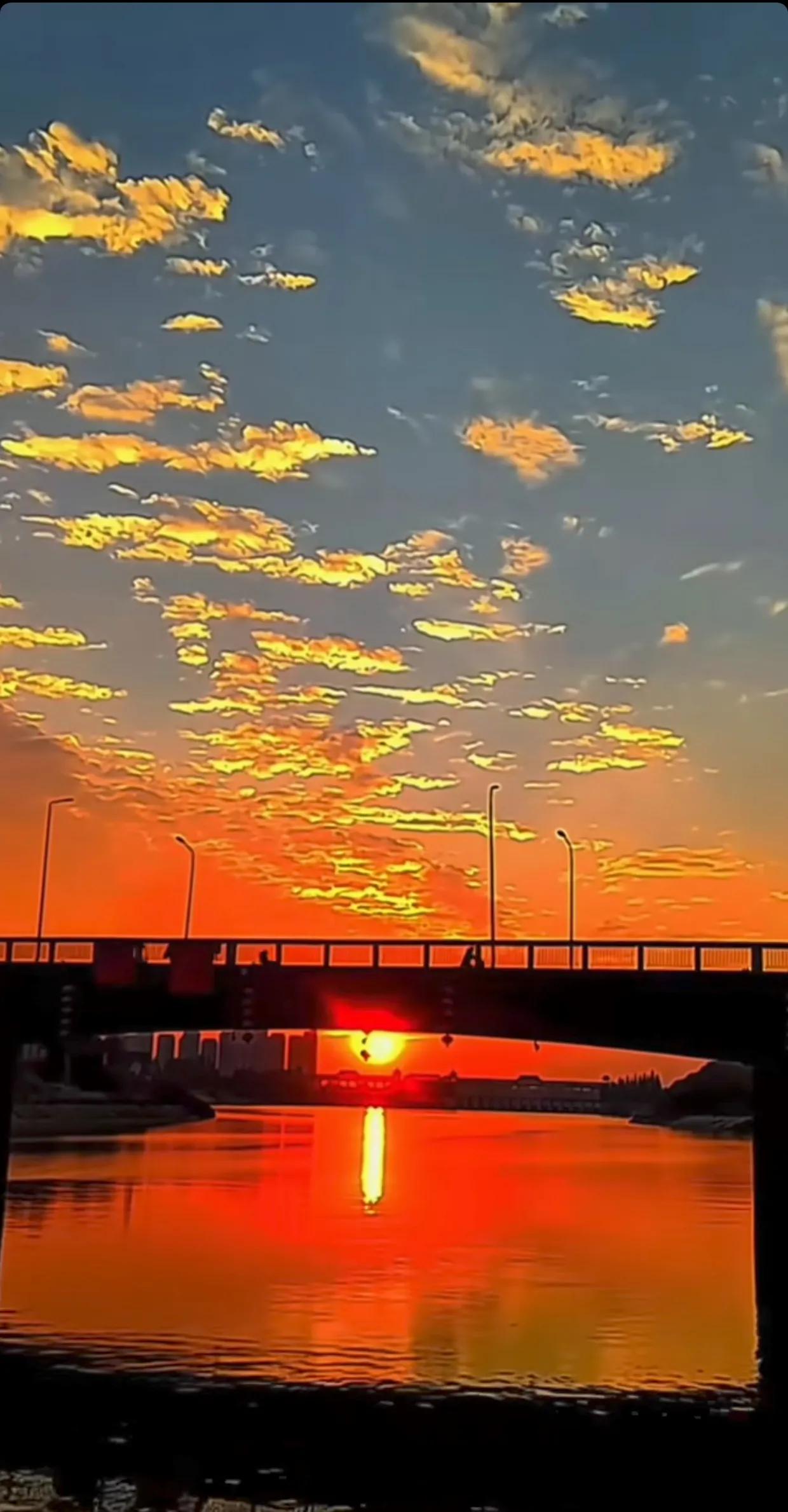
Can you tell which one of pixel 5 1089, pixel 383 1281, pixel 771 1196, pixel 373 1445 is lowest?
pixel 373 1445

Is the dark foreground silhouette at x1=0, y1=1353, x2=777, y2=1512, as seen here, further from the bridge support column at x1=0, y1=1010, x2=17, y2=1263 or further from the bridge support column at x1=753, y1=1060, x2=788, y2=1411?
the bridge support column at x1=0, y1=1010, x2=17, y2=1263

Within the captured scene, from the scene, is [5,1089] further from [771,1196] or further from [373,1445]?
[373,1445]

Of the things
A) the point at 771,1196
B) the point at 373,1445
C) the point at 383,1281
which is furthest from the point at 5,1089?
the point at 373,1445

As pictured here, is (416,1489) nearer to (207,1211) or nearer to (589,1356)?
(589,1356)

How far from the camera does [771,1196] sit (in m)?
73.1

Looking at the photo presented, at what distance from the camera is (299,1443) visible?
38.4 meters

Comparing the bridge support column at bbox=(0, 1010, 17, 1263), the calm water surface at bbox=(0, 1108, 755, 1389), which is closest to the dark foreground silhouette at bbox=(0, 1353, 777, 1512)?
the calm water surface at bbox=(0, 1108, 755, 1389)

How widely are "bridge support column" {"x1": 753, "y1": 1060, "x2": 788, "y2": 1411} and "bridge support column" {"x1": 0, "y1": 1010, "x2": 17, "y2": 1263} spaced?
34.8 meters

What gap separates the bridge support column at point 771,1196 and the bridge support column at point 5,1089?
3478 centimetres

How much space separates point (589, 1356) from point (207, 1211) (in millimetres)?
54604

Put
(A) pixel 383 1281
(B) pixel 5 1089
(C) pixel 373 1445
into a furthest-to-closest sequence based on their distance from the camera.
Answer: (B) pixel 5 1089
(A) pixel 383 1281
(C) pixel 373 1445

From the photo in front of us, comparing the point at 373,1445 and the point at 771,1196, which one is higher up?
the point at 771,1196

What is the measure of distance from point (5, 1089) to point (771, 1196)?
128 feet

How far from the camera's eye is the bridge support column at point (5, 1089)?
7638 centimetres
